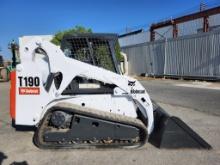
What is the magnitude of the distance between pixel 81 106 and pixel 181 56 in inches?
714

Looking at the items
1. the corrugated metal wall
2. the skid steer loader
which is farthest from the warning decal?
the corrugated metal wall

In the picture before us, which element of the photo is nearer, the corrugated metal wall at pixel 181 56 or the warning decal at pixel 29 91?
the warning decal at pixel 29 91

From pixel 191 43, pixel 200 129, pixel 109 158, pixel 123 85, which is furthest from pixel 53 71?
pixel 191 43

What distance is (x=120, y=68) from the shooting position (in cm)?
605

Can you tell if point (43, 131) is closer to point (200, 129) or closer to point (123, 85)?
point (123, 85)

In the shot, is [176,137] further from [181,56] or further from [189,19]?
[189,19]

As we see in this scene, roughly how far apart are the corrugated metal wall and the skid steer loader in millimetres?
14970

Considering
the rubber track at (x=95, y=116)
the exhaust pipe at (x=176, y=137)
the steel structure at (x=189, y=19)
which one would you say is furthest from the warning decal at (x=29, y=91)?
the steel structure at (x=189, y=19)

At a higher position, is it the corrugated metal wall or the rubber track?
the corrugated metal wall

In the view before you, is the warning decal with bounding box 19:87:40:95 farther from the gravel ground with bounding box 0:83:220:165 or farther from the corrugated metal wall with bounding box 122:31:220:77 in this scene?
the corrugated metal wall with bounding box 122:31:220:77

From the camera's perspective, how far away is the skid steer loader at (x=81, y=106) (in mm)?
5254

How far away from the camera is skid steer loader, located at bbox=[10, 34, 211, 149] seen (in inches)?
207

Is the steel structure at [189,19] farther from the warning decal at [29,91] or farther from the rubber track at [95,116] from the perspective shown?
the warning decal at [29,91]

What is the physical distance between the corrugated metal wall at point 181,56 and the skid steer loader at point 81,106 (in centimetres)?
1497
